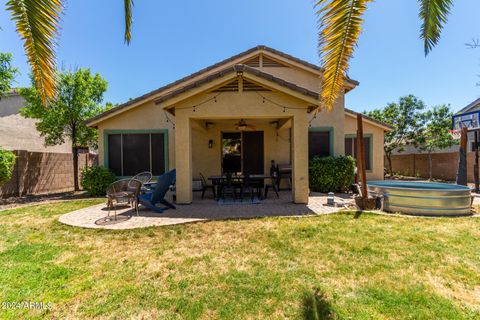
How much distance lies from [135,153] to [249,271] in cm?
983

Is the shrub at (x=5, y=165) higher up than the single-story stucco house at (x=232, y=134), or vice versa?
the single-story stucco house at (x=232, y=134)

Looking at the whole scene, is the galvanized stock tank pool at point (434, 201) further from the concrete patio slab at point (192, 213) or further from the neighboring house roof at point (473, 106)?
the neighboring house roof at point (473, 106)

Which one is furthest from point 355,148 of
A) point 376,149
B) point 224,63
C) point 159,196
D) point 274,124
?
point 159,196

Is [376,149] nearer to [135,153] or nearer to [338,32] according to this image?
[338,32]

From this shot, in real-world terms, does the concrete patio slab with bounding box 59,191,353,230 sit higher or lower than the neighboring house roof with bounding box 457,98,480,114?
lower

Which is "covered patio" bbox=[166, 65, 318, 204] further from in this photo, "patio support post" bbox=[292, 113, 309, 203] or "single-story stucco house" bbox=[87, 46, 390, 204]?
"single-story stucco house" bbox=[87, 46, 390, 204]

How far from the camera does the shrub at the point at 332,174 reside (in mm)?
10500

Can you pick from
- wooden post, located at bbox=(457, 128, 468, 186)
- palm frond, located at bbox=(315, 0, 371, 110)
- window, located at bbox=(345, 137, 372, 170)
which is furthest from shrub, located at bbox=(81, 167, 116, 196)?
wooden post, located at bbox=(457, 128, 468, 186)

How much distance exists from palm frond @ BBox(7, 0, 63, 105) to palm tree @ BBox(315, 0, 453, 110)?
347 cm

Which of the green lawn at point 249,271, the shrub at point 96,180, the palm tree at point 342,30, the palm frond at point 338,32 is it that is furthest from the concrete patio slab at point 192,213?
the palm frond at point 338,32

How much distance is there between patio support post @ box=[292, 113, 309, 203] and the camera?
7996 mm

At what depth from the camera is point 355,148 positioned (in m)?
12.9

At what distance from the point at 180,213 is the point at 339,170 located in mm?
7372

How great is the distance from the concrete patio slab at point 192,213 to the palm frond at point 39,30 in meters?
3.90
